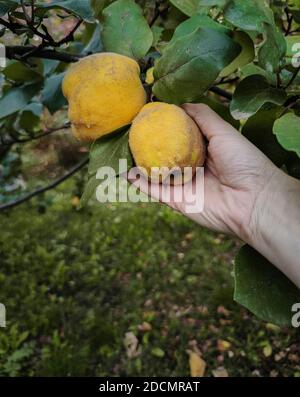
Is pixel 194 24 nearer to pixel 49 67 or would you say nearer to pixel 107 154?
pixel 107 154

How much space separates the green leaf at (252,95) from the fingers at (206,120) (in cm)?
12

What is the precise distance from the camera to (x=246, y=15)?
711mm

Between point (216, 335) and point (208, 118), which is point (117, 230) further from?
point (208, 118)

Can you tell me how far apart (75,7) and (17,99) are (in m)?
0.53

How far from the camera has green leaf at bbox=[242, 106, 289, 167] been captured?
89 centimetres

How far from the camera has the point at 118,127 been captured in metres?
0.84

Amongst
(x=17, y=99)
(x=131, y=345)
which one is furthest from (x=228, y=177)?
(x=131, y=345)

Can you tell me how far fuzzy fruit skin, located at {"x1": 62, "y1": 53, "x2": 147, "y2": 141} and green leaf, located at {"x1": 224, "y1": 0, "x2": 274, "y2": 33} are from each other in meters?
0.20
